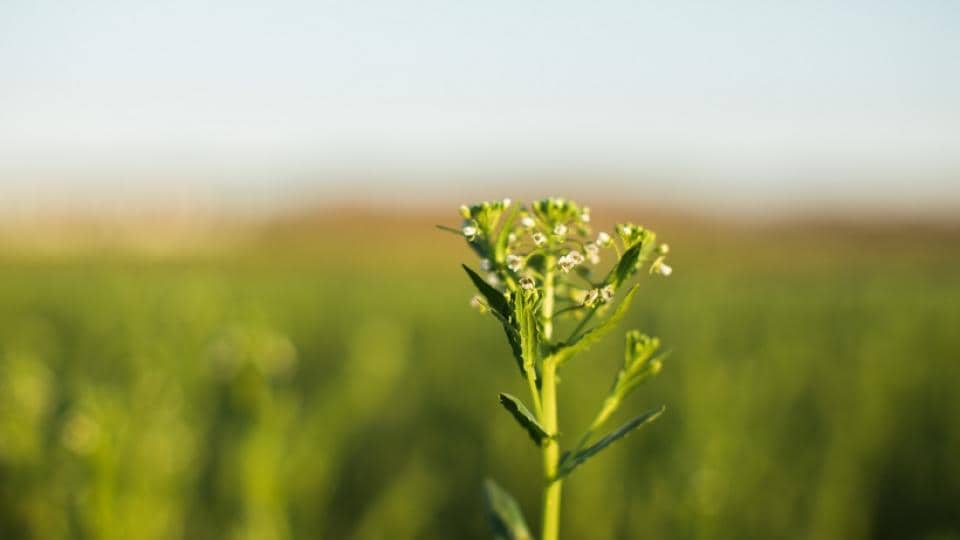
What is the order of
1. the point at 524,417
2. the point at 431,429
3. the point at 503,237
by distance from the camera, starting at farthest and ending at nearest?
the point at 431,429
the point at 503,237
the point at 524,417

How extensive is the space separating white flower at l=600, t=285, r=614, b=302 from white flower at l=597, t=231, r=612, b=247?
0.10m

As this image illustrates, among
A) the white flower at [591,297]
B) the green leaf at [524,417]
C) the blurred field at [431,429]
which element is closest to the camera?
the green leaf at [524,417]

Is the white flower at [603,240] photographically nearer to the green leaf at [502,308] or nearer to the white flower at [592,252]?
the white flower at [592,252]

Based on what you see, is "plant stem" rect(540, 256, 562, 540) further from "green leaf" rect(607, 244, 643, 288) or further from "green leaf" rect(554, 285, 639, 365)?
"green leaf" rect(607, 244, 643, 288)

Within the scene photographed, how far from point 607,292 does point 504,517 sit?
16.0 inches

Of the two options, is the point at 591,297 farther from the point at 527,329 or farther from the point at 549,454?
the point at 549,454

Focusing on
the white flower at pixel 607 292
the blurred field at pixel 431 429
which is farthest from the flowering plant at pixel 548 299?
the blurred field at pixel 431 429

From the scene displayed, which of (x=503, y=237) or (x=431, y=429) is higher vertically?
(x=503, y=237)

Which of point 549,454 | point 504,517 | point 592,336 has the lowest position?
point 504,517

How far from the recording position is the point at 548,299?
4.30ft

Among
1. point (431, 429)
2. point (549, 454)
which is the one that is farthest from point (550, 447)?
point (431, 429)

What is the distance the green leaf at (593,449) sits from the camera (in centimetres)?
113

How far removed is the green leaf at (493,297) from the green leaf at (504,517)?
12.6 inches

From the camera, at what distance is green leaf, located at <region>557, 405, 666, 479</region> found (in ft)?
3.71
